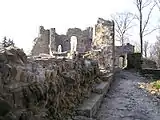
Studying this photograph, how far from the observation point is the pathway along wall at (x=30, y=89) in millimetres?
2794

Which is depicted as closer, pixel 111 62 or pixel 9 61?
pixel 9 61

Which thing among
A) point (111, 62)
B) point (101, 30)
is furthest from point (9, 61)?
point (101, 30)

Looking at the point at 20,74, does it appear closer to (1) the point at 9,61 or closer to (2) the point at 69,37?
(1) the point at 9,61

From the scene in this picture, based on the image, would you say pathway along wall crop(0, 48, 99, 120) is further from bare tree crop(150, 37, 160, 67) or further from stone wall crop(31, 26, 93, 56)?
bare tree crop(150, 37, 160, 67)

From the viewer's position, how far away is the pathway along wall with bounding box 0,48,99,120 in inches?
110

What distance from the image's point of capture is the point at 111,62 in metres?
14.5

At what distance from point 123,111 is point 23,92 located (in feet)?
14.0

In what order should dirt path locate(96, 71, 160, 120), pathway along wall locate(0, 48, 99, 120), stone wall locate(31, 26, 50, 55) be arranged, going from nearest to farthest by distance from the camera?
pathway along wall locate(0, 48, 99, 120)
dirt path locate(96, 71, 160, 120)
stone wall locate(31, 26, 50, 55)

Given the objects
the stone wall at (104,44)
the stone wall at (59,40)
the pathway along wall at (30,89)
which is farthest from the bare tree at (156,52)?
the pathway along wall at (30,89)

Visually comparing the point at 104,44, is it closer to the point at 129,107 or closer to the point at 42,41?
the point at 129,107

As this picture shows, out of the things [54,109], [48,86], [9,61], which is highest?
[9,61]

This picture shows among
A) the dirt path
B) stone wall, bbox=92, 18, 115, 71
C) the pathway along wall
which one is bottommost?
the dirt path

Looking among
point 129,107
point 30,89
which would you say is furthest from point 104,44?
point 30,89

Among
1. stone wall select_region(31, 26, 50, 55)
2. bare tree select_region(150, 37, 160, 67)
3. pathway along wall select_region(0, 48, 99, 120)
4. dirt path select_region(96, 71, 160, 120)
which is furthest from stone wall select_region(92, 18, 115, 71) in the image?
bare tree select_region(150, 37, 160, 67)
